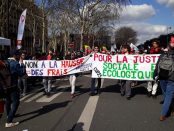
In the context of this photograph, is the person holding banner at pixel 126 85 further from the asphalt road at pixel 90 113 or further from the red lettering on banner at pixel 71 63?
the red lettering on banner at pixel 71 63

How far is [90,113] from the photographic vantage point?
940 centimetres

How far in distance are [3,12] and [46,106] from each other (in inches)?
1139

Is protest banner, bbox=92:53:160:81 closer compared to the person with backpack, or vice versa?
the person with backpack

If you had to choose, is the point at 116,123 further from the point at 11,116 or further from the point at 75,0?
the point at 75,0

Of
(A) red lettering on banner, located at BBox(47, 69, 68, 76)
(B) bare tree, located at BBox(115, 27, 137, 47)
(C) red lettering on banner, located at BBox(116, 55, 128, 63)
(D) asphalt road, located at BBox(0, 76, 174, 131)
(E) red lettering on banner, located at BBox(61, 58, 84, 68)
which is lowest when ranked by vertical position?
(D) asphalt road, located at BBox(0, 76, 174, 131)

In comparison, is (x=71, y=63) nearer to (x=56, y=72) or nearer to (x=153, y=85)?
(x=56, y=72)

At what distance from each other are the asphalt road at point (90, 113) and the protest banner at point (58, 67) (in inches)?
32.7

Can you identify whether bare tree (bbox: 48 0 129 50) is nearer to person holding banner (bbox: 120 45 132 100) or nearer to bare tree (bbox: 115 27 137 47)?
person holding banner (bbox: 120 45 132 100)

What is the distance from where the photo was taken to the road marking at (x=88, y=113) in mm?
8128

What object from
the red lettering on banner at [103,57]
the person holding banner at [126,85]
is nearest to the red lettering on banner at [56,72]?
the red lettering on banner at [103,57]

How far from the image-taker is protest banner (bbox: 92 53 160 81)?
12.3 metres

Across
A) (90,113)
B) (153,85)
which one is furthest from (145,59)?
(90,113)

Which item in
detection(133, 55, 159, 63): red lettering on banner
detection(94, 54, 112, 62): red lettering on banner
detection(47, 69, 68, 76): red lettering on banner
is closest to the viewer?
detection(133, 55, 159, 63): red lettering on banner

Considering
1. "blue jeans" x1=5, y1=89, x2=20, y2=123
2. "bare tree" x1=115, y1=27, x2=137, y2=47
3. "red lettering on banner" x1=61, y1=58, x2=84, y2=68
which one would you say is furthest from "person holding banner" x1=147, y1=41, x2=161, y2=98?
"bare tree" x1=115, y1=27, x2=137, y2=47
